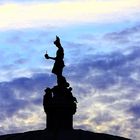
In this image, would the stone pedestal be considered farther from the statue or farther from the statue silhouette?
the statue silhouette

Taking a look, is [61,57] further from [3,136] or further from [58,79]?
[3,136]

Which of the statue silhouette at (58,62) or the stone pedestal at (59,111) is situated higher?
the statue silhouette at (58,62)

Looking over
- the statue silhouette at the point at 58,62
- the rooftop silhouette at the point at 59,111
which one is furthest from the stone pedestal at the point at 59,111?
the statue silhouette at the point at 58,62

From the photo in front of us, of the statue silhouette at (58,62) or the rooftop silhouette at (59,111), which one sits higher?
the statue silhouette at (58,62)

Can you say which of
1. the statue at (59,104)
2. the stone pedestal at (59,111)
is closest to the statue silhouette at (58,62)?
the statue at (59,104)

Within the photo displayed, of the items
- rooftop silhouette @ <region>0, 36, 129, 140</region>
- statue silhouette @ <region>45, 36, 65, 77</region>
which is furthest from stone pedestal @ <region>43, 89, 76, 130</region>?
statue silhouette @ <region>45, 36, 65, 77</region>

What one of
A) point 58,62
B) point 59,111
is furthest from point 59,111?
point 58,62

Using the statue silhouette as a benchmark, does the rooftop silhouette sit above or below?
below

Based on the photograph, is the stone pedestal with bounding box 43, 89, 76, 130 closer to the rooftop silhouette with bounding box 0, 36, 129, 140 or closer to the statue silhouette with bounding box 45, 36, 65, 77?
the rooftop silhouette with bounding box 0, 36, 129, 140

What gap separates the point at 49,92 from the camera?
129875 mm

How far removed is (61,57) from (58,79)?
2494 millimetres

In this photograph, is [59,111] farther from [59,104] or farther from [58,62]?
[58,62]

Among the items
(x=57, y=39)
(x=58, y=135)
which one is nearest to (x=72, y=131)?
(x=58, y=135)

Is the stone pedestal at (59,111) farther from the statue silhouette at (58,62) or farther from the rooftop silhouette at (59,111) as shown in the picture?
the statue silhouette at (58,62)
